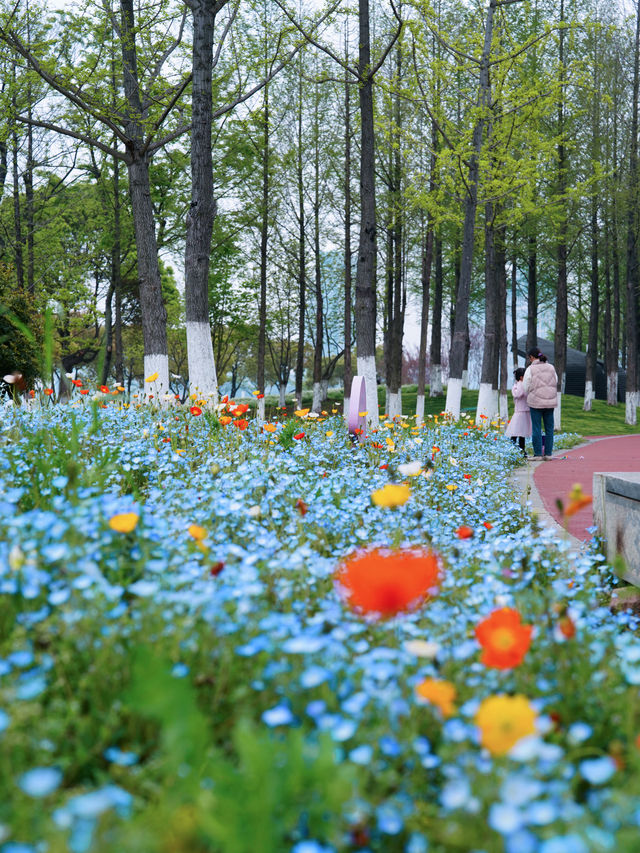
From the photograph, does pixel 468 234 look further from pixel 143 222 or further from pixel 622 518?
pixel 622 518

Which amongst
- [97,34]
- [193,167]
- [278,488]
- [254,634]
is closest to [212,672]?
[254,634]

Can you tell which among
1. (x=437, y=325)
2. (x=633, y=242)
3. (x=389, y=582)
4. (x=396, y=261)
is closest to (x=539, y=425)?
(x=389, y=582)

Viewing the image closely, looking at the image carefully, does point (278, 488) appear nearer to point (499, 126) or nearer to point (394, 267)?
point (499, 126)

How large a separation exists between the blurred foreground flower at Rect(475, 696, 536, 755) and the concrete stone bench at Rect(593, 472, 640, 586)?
3163 millimetres

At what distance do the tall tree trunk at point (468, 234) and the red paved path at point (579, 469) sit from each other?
2739 mm

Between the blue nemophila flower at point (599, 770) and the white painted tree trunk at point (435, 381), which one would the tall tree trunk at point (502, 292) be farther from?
the blue nemophila flower at point (599, 770)

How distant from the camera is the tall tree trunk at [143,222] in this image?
11.6m

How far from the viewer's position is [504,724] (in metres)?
1.27

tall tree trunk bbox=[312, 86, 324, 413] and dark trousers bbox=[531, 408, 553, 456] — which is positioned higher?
tall tree trunk bbox=[312, 86, 324, 413]

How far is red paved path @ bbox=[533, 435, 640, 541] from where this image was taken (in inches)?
258

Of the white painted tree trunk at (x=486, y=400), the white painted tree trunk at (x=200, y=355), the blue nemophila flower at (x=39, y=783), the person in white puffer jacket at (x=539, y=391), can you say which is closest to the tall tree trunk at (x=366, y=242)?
the white painted tree trunk at (x=200, y=355)

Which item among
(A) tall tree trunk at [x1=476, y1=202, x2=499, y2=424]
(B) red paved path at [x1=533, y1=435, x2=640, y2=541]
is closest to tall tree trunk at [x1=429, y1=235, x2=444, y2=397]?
(A) tall tree trunk at [x1=476, y1=202, x2=499, y2=424]

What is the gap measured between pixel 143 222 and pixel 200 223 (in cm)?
219

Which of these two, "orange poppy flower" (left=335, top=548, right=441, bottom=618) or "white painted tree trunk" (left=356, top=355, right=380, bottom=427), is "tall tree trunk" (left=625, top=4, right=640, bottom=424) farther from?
"orange poppy flower" (left=335, top=548, right=441, bottom=618)
